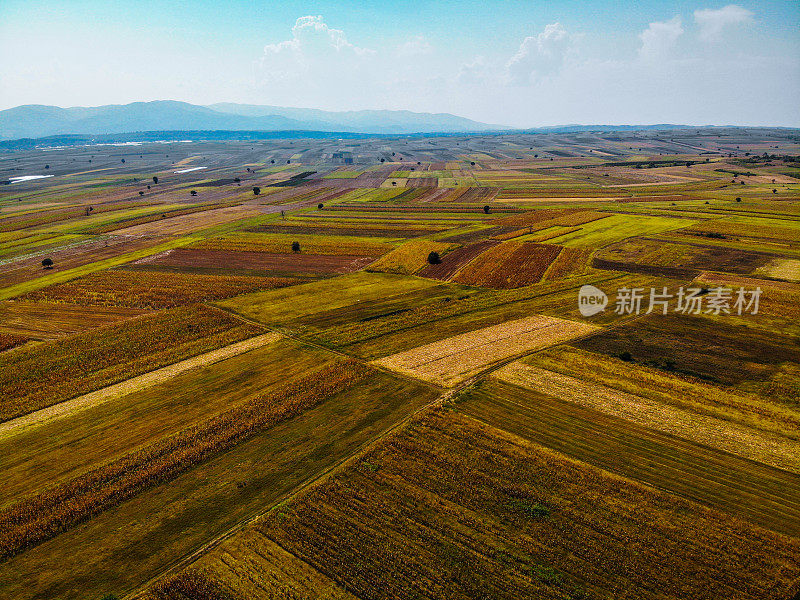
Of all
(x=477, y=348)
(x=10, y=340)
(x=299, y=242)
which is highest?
(x=299, y=242)

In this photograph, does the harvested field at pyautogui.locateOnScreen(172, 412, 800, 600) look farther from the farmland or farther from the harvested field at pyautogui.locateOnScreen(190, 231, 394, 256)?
the harvested field at pyautogui.locateOnScreen(190, 231, 394, 256)

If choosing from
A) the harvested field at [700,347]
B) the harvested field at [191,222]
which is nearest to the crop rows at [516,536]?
the harvested field at [700,347]

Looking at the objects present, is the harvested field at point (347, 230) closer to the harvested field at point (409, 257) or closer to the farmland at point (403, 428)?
the harvested field at point (409, 257)

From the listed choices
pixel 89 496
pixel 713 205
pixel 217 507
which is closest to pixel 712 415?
pixel 217 507

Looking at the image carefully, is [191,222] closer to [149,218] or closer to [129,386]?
[149,218]

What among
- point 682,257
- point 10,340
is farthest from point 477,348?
point 682,257

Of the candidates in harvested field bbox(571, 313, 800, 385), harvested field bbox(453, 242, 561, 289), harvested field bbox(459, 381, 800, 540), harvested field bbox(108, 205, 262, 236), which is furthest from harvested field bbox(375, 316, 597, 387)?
harvested field bbox(108, 205, 262, 236)
